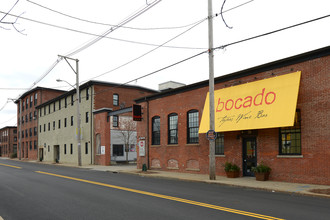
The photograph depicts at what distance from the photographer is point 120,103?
131 feet

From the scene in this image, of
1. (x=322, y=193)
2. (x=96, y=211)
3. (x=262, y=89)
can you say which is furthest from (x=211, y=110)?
(x=96, y=211)

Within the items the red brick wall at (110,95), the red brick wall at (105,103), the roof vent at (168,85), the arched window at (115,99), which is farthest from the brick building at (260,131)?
the roof vent at (168,85)

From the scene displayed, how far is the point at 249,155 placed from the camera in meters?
17.6

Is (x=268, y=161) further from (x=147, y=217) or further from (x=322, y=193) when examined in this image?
(x=147, y=217)

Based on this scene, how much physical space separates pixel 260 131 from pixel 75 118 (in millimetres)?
29663

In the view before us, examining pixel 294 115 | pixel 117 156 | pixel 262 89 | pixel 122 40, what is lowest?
pixel 117 156

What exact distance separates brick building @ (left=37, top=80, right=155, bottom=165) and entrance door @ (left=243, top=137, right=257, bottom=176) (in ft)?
57.6

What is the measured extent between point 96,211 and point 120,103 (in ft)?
104

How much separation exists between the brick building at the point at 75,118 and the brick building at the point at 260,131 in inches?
437

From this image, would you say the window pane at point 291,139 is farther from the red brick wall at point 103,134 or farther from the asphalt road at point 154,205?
the red brick wall at point 103,134

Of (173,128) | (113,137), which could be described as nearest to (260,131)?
(173,128)

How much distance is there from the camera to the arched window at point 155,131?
24484 millimetres

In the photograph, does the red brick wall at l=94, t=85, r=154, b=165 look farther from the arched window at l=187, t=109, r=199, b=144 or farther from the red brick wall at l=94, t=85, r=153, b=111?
the arched window at l=187, t=109, r=199, b=144

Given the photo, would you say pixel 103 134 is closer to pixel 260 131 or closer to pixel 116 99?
pixel 116 99
